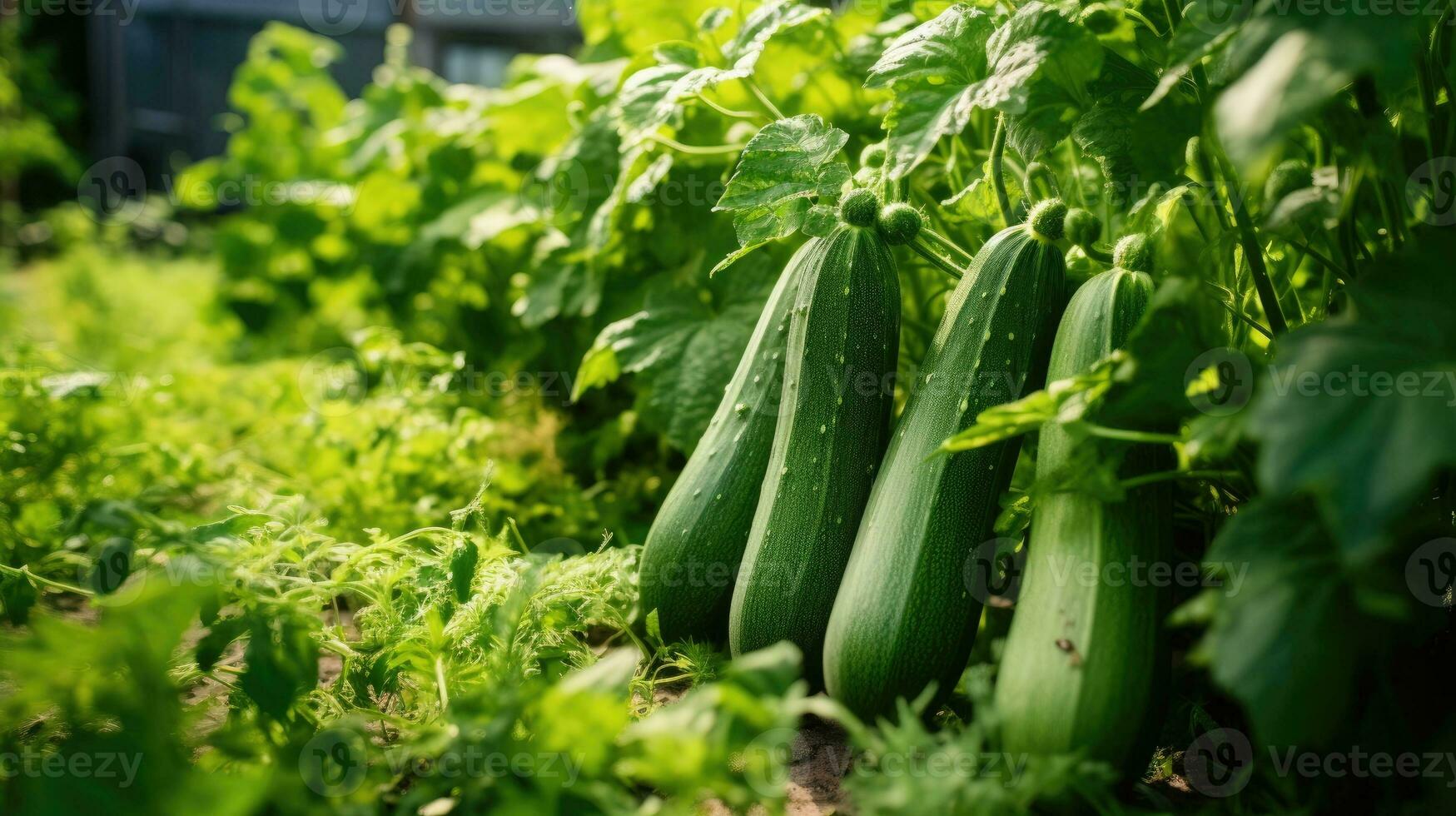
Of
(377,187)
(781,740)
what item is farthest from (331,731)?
(377,187)

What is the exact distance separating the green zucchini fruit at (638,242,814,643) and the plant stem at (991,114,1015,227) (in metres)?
0.34

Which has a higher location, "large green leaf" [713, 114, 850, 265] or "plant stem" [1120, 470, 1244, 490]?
"large green leaf" [713, 114, 850, 265]

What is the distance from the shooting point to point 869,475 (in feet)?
5.37

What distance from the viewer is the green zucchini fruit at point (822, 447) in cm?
156

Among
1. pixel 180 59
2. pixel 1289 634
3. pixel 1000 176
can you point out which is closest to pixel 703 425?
pixel 1000 176

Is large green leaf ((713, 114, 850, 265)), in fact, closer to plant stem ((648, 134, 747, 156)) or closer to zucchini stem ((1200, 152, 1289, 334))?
plant stem ((648, 134, 747, 156))

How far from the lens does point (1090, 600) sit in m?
1.26

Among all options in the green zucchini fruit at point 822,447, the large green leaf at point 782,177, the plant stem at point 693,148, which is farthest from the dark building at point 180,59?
the green zucchini fruit at point 822,447

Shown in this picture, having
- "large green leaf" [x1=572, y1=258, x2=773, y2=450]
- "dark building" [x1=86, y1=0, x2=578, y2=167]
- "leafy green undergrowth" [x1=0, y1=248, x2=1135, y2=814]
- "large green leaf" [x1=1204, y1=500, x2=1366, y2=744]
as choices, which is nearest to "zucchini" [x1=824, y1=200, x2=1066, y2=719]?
"leafy green undergrowth" [x1=0, y1=248, x2=1135, y2=814]

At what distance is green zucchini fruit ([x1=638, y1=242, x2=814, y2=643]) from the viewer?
1.69 metres

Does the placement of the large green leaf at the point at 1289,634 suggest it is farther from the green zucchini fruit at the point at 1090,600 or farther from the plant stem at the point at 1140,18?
the plant stem at the point at 1140,18

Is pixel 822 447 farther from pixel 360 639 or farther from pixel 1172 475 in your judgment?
pixel 360 639

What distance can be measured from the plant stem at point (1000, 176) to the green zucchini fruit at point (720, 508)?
1.11 feet

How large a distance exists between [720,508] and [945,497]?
16.4 inches
